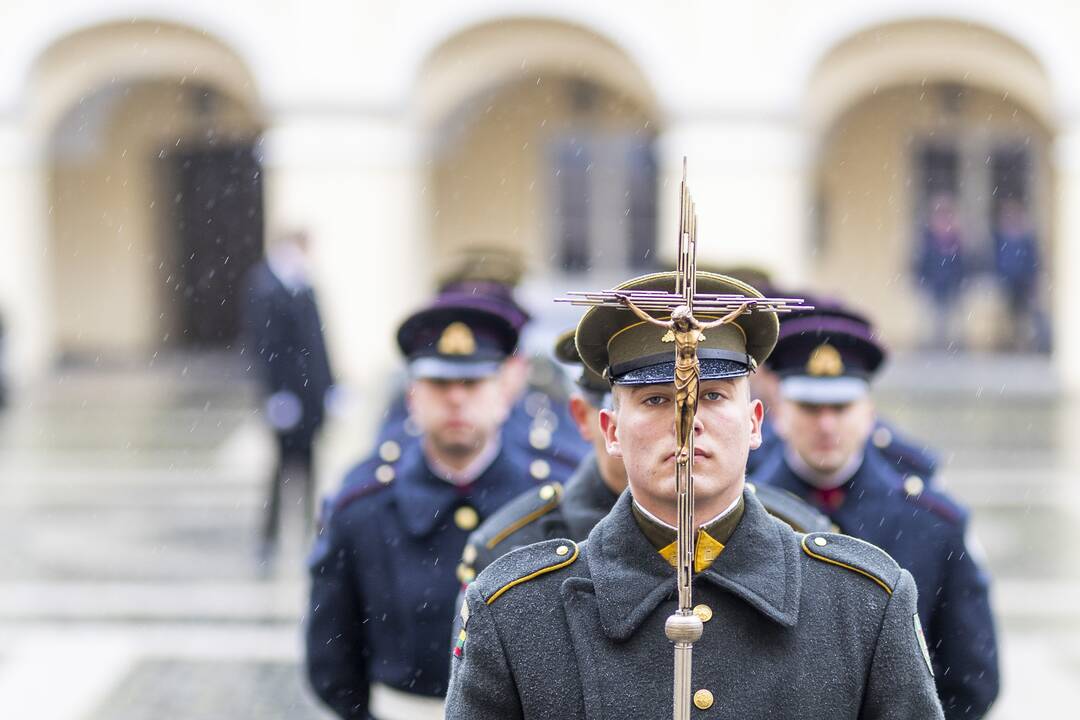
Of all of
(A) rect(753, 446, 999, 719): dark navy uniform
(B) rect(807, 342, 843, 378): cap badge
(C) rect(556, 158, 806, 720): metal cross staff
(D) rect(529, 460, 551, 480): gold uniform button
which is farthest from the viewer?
(D) rect(529, 460, 551, 480): gold uniform button

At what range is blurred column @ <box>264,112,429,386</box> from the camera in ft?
61.7

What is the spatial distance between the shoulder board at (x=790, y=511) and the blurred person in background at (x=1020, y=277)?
17131mm

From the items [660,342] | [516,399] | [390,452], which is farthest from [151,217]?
[660,342]

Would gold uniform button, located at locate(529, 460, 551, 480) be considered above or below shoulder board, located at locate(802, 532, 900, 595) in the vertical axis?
below

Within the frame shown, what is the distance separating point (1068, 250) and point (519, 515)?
1649 centimetres

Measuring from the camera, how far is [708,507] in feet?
7.84

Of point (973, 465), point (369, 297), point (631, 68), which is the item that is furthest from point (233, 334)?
point (973, 465)

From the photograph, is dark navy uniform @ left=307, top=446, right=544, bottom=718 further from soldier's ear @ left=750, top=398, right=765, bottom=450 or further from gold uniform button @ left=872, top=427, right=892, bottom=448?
soldier's ear @ left=750, top=398, right=765, bottom=450

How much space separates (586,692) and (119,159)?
21374mm

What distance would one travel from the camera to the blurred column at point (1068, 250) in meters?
18.6

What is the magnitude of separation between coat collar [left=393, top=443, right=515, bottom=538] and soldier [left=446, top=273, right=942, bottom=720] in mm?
1816

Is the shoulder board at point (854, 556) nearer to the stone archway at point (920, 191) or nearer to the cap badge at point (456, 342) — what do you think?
the cap badge at point (456, 342)

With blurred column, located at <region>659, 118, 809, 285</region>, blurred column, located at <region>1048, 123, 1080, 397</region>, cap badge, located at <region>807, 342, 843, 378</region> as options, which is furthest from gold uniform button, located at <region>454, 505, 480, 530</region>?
blurred column, located at <region>1048, 123, 1080, 397</region>

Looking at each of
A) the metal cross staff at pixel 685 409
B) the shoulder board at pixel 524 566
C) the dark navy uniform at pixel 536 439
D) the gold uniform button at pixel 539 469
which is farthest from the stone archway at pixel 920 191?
the metal cross staff at pixel 685 409
